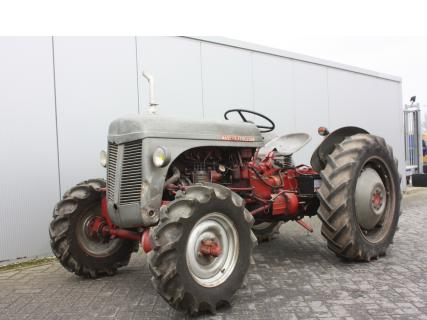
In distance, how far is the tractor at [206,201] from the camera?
3.30 meters

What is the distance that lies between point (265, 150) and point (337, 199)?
1.49m

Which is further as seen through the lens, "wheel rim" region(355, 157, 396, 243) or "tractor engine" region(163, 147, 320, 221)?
"wheel rim" region(355, 157, 396, 243)

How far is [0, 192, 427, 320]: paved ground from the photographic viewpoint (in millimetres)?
3381

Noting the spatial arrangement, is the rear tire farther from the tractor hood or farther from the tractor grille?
the tractor hood

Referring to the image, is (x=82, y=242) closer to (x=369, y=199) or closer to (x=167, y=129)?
(x=167, y=129)

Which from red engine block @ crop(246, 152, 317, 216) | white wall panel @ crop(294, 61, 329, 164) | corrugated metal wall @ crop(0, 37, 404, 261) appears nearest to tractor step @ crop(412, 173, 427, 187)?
white wall panel @ crop(294, 61, 329, 164)

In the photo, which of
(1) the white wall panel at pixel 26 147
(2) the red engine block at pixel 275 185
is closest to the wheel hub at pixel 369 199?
(2) the red engine block at pixel 275 185

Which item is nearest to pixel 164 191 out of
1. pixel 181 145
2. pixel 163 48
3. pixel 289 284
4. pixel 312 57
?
pixel 181 145

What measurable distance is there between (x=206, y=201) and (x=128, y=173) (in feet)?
2.89

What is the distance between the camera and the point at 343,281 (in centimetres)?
412

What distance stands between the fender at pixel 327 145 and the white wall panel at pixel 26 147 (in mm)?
3345

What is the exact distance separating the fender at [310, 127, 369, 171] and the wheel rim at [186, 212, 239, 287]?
2018 millimetres

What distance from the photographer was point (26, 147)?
5477 mm

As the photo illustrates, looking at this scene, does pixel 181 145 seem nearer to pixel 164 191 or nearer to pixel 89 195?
pixel 164 191
